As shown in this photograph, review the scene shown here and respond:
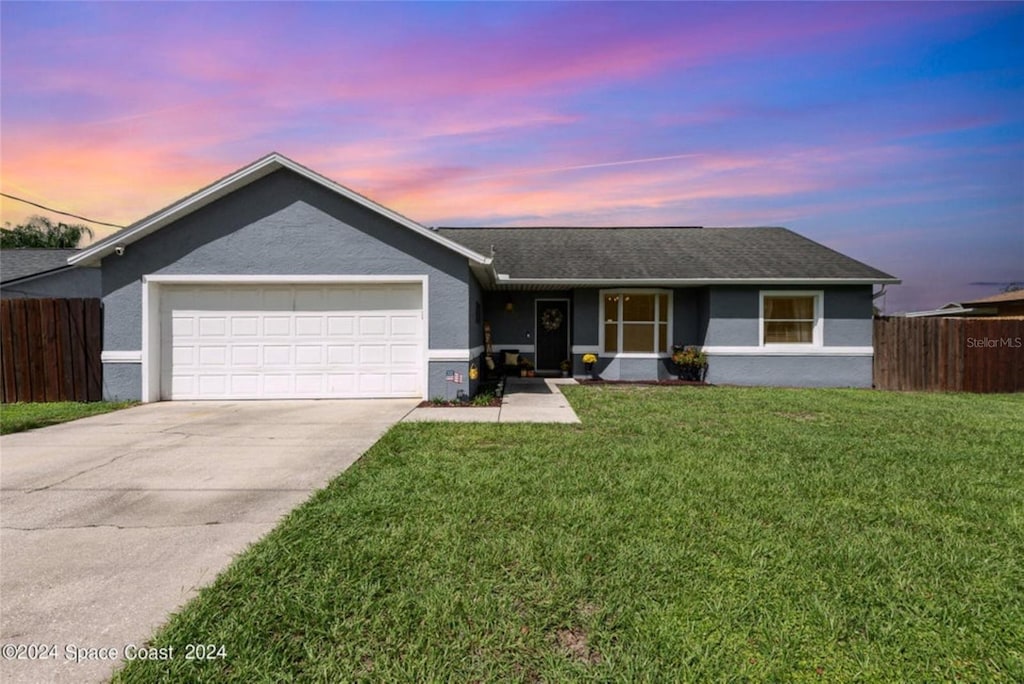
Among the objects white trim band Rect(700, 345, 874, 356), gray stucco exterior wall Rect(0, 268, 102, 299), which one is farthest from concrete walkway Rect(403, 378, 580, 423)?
gray stucco exterior wall Rect(0, 268, 102, 299)

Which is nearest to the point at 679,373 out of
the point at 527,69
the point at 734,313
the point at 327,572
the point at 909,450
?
the point at 734,313

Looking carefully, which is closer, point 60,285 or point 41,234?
point 60,285

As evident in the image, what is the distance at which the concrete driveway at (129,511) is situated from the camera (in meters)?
2.52

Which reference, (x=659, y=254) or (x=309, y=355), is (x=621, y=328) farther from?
(x=309, y=355)

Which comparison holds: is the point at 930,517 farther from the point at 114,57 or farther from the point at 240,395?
the point at 114,57

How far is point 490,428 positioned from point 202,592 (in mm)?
4705

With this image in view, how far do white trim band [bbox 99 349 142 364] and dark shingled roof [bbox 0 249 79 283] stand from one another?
34.6 ft

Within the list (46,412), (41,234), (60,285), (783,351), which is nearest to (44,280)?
(60,285)

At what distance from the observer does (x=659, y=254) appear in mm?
14656

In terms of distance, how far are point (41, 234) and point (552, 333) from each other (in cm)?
5435

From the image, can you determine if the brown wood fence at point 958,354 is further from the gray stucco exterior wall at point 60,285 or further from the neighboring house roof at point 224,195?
the gray stucco exterior wall at point 60,285

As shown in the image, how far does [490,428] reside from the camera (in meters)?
7.21

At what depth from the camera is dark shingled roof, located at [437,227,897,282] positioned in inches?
510

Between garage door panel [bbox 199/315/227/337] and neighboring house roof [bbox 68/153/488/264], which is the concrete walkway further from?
garage door panel [bbox 199/315/227/337]
